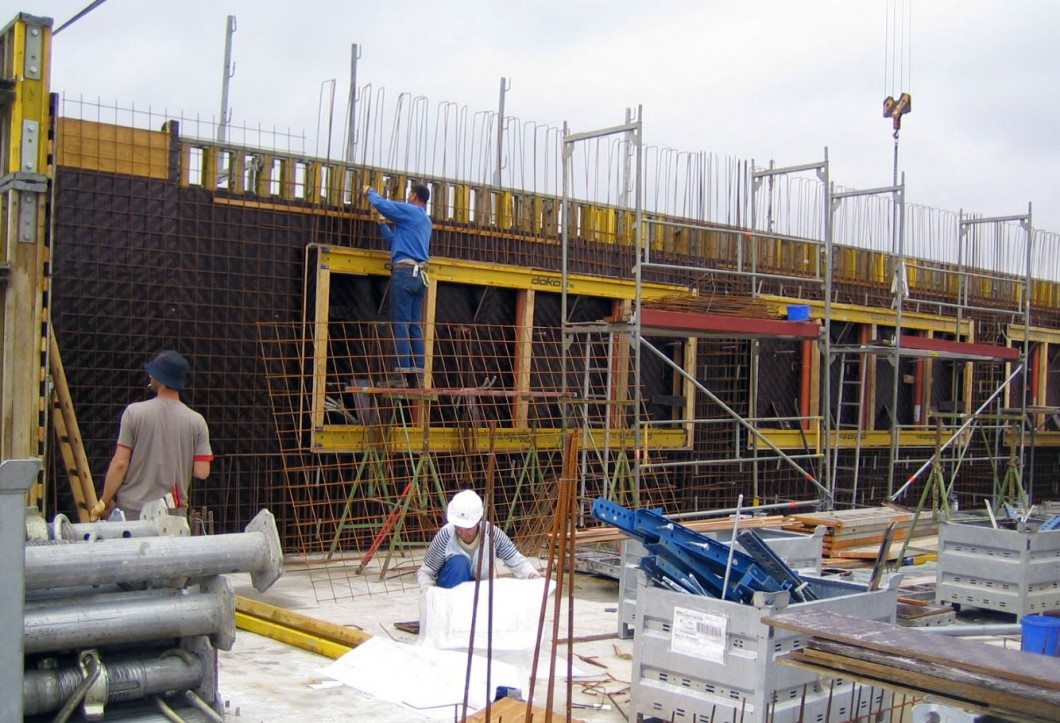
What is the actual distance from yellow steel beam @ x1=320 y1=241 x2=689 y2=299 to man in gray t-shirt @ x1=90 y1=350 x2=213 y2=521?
3.57 metres

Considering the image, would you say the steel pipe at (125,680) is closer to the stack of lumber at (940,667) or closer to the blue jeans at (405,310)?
the stack of lumber at (940,667)

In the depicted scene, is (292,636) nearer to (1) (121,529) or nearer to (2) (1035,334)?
(1) (121,529)

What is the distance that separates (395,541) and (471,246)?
3.60m

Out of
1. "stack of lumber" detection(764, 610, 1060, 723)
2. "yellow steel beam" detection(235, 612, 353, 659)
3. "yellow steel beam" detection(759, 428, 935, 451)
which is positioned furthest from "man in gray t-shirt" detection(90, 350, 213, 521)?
"yellow steel beam" detection(759, 428, 935, 451)

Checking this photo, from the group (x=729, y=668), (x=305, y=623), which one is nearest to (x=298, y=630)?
(x=305, y=623)

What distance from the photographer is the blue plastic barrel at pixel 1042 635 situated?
615 cm

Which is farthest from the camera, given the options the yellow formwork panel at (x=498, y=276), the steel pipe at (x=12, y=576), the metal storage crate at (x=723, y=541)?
the yellow formwork panel at (x=498, y=276)

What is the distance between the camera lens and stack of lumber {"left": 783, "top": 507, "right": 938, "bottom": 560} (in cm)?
1128

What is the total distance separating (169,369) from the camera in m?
7.19

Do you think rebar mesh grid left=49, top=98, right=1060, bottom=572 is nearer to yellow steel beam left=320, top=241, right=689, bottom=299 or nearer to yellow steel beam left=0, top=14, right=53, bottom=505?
yellow steel beam left=320, top=241, right=689, bottom=299

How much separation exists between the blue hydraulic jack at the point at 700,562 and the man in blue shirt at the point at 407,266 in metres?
4.78

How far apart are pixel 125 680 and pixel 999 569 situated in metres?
6.84

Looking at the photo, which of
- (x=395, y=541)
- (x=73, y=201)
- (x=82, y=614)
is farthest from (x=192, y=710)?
(x=73, y=201)

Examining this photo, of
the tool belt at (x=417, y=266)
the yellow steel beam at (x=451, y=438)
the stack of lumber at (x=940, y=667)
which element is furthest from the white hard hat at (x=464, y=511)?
the tool belt at (x=417, y=266)
